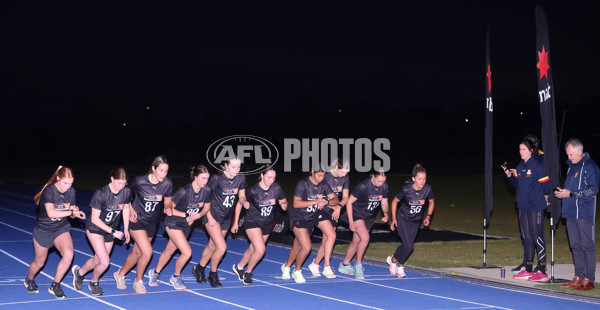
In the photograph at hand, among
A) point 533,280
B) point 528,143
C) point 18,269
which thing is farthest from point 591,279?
point 18,269

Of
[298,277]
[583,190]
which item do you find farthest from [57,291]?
[583,190]

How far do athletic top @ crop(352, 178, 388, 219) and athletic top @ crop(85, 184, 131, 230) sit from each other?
361cm

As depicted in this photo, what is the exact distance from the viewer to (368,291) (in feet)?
33.7

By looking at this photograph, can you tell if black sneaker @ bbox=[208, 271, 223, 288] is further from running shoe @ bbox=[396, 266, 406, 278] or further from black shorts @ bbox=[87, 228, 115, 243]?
running shoe @ bbox=[396, 266, 406, 278]

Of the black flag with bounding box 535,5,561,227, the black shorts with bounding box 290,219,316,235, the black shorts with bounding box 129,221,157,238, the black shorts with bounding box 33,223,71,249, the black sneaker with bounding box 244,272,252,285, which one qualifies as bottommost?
the black sneaker with bounding box 244,272,252,285

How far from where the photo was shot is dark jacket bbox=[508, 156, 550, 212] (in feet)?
36.5

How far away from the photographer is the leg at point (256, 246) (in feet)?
34.9

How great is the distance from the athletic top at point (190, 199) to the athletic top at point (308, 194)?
144cm

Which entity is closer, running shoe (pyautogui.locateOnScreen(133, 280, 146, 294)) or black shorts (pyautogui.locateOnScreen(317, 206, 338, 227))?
running shoe (pyautogui.locateOnScreen(133, 280, 146, 294))

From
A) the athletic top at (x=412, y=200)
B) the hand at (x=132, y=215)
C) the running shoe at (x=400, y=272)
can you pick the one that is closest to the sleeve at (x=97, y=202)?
the hand at (x=132, y=215)

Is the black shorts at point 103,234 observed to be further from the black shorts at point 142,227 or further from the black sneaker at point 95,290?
the black sneaker at point 95,290

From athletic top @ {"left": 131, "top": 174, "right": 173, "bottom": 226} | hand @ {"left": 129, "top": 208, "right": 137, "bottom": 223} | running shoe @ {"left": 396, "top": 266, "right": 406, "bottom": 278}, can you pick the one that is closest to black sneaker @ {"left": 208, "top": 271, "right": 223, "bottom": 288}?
athletic top @ {"left": 131, "top": 174, "right": 173, "bottom": 226}

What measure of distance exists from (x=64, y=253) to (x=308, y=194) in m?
3.51

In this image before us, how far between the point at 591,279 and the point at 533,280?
0.94 m
